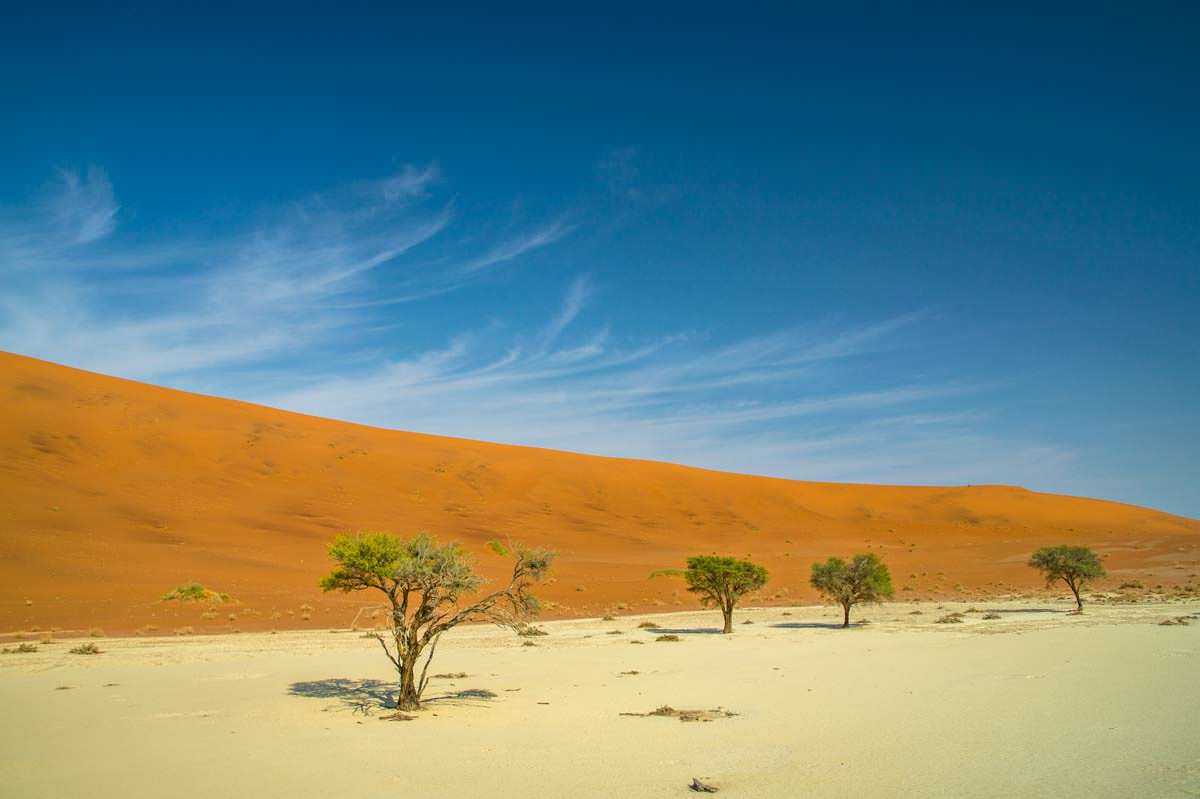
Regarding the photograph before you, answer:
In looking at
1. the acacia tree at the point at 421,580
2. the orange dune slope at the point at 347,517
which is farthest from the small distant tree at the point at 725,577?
the acacia tree at the point at 421,580

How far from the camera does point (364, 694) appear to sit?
44.9 ft

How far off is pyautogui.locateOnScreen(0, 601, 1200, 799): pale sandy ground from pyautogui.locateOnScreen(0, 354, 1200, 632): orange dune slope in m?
12.6

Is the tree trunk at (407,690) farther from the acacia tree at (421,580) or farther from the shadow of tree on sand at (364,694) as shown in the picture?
the shadow of tree on sand at (364,694)

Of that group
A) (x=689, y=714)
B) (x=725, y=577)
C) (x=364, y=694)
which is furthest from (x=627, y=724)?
(x=725, y=577)

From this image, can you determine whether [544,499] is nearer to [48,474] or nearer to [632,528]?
[632,528]

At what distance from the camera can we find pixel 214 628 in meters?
26.2

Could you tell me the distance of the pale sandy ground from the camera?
303 inches

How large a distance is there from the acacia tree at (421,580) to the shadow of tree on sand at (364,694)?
1.89 ft

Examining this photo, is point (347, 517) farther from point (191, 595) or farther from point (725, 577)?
point (725, 577)

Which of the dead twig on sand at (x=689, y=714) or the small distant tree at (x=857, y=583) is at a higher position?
the small distant tree at (x=857, y=583)

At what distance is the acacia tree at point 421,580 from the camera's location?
12.0 meters

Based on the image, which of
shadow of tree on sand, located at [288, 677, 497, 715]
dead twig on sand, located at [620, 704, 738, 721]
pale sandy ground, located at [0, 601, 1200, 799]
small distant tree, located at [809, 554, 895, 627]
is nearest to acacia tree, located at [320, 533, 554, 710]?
shadow of tree on sand, located at [288, 677, 497, 715]

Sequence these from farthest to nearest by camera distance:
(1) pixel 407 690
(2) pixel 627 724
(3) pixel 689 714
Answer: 1. (1) pixel 407 690
2. (3) pixel 689 714
3. (2) pixel 627 724

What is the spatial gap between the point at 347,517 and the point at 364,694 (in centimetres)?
3769
